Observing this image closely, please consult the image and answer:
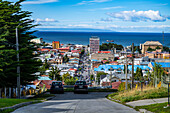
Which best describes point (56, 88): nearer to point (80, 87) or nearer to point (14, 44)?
point (80, 87)

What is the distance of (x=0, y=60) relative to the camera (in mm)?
22047

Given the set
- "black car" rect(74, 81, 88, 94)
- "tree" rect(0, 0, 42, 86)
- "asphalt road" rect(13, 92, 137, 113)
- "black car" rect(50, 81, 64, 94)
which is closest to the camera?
"asphalt road" rect(13, 92, 137, 113)

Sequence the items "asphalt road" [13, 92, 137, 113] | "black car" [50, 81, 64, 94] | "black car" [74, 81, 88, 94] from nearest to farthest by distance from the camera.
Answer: "asphalt road" [13, 92, 137, 113] → "black car" [50, 81, 64, 94] → "black car" [74, 81, 88, 94]

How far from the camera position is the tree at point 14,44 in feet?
75.8

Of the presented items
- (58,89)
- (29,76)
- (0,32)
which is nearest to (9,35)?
(0,32)

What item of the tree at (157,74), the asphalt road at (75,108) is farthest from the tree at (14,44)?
the tree at (157,74)

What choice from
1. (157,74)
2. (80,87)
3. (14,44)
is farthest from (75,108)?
(157,74)

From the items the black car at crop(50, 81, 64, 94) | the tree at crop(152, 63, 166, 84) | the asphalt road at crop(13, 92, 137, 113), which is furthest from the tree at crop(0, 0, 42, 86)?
the tree at crop(152, 63, 166, 84)

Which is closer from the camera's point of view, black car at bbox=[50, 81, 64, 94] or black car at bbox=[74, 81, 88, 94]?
black car at bbox=[50, 81, 64, 94]

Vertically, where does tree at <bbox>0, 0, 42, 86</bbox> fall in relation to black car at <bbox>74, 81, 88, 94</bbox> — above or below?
above

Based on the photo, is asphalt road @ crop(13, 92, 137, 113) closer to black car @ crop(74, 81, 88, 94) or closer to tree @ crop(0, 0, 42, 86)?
tree @ crop(0, 0, 42, 86)

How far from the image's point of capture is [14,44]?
24062mm

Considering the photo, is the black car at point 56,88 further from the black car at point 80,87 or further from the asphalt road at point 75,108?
the asphalt road at point 75,108

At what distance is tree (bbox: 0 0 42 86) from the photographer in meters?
23.1
